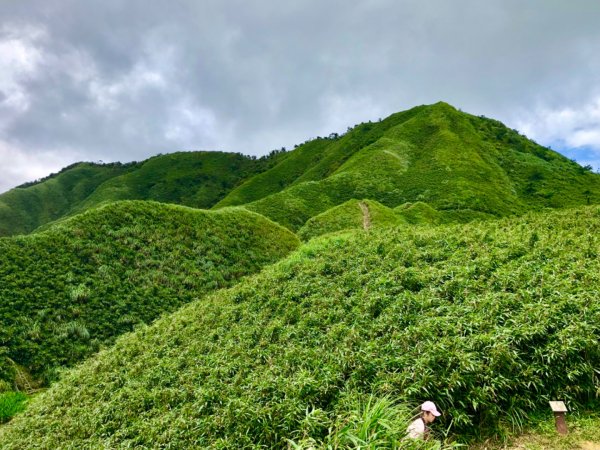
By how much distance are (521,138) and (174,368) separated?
305ft

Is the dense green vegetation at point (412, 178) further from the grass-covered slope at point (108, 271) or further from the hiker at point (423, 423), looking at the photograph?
the hiker at point (423, 423)

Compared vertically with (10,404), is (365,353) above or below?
above

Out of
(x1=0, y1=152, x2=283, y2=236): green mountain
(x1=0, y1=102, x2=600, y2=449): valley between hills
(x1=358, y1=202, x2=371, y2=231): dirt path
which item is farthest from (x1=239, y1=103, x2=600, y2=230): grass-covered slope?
(x1=0, y1=152, x2=283, y2=236): green mountain

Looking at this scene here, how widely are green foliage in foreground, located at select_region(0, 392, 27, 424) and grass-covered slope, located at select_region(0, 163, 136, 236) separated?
115172 mm

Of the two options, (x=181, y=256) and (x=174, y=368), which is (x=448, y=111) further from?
(x=174, y=368)

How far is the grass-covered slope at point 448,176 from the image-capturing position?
56.8 metres

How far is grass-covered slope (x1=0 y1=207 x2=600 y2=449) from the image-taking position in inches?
257

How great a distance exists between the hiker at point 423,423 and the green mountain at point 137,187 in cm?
11101

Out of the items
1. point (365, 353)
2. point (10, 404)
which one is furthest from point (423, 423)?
point (10, 404)

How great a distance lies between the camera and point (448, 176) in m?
61.9

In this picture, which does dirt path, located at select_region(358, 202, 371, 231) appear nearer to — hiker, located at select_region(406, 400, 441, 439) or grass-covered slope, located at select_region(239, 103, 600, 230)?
grass-covered slope, located at select_region(239, 103, 600, 230)

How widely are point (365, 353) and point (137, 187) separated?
130841 mm

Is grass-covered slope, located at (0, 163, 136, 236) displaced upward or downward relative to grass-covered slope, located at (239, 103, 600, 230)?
upward

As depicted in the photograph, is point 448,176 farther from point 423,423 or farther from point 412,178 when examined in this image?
point 423,423
